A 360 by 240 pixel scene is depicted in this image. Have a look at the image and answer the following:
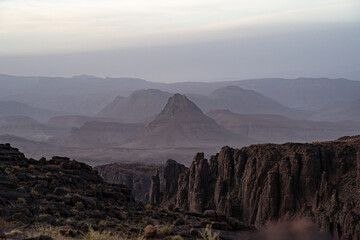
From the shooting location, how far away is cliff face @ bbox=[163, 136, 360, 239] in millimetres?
42906

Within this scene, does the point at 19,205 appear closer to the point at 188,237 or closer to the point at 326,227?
the point at 188,237

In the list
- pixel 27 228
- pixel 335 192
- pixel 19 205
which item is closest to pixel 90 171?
pixel 19 205

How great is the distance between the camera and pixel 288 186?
164 feet

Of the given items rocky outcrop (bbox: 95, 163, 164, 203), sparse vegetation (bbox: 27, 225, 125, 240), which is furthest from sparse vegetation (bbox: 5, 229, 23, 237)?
rocky outcrop (bbox: 95, 163, 164, 203)

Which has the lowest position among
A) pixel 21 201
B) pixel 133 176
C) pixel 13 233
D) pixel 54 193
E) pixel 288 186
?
pixel 133 176

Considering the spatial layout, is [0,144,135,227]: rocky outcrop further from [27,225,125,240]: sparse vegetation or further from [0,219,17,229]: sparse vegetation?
[27,225,125,240]: sparse vegetation

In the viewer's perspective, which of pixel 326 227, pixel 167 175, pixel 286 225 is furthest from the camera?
pixel 167 175

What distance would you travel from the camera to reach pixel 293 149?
55.1m

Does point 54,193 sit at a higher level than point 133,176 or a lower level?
higher

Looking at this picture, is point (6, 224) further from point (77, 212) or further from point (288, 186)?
point (288, 186)

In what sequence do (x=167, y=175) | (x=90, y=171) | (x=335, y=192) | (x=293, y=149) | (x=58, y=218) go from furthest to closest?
(x=167, y=175) < (x=293, y=149) < (x=335, y=192) < (x=90, y=171) < (x=58, y=218)

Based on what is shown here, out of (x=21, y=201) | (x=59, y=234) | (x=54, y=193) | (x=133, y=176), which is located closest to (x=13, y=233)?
(x=59, y=234)

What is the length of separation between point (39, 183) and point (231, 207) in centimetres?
2878

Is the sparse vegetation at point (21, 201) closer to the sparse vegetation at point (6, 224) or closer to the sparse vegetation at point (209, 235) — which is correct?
the sparse vegetation at point (6, 224)
